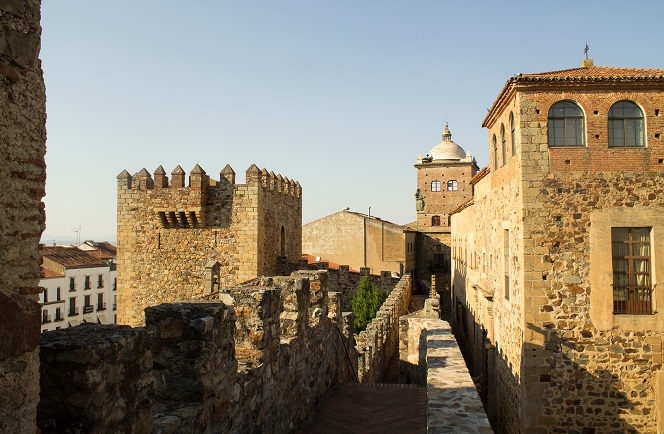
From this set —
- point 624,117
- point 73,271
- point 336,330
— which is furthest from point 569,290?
point 73,271

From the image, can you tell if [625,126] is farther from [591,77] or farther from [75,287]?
[75,287]

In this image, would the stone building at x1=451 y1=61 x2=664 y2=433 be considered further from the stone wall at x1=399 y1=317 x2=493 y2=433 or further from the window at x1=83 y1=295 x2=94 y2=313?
the window at x1=83 y1=295 x2=94 y2=313

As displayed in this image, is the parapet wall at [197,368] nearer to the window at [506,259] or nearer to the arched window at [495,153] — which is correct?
the window at [506,259]

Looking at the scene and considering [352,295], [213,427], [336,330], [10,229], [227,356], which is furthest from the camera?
[352,295]

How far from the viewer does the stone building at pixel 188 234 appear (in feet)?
59.7

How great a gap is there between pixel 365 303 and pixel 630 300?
11737 millimetres

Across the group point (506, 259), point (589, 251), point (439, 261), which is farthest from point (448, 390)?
point (439, 261)

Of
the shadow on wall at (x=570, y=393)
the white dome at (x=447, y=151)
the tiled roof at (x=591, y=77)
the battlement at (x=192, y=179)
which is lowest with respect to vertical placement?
the shadow on wall at (x=570, y=393)

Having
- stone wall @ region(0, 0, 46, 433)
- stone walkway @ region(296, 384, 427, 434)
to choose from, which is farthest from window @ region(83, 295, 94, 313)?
stone wall @ region(0, 0, 46, 433)

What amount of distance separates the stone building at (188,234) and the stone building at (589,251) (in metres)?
10.2

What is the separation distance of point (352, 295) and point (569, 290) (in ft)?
43.8

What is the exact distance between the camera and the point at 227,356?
182 inches

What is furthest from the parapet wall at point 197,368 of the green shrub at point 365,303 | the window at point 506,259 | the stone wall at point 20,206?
the green shrub at point 365,303

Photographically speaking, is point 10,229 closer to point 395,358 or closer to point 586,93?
point 586,93
